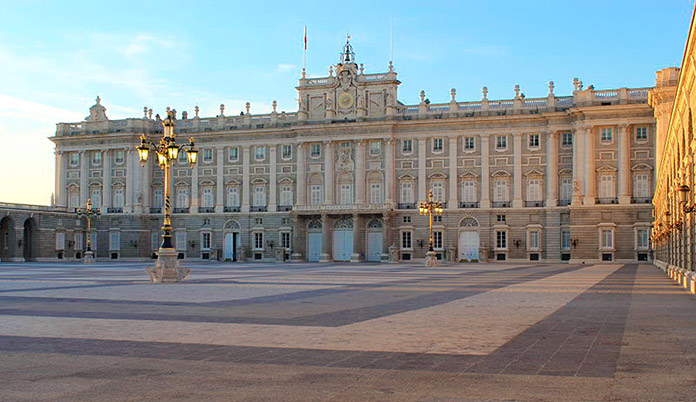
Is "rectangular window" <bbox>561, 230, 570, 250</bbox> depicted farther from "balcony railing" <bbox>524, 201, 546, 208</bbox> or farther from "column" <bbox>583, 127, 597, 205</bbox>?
"column" <bbox>583, 127, 597, 205</bbox>

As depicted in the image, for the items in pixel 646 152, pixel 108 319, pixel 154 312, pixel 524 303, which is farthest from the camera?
pixel 646 152

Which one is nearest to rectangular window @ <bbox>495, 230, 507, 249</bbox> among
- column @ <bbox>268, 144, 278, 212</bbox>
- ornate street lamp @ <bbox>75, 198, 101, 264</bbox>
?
column @ <bbox>268, 144, 278, 212</bbox>

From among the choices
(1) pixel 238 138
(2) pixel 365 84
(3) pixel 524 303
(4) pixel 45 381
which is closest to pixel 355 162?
(2) pixel 365 84

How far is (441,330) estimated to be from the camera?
Answer: 13719mm

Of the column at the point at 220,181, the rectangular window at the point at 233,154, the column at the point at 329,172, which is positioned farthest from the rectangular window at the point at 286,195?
the column at the point at 220,181

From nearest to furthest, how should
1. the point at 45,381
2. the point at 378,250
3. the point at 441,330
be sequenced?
the point at 45,381, the point at 441,330, the point at 378,250

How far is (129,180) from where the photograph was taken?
7838 cm

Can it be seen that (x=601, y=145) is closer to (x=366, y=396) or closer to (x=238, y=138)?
(x=238, y=138)

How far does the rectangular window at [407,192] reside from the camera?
71.6 metres

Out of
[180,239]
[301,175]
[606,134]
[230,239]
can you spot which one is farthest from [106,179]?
[606,134]

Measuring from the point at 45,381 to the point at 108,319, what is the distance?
6867mm

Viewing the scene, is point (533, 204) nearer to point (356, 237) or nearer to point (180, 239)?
point (356, 237)

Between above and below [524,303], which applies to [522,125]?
above

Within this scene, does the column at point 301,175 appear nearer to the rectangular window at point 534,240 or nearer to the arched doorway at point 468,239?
the arched doorway at point 468,239
